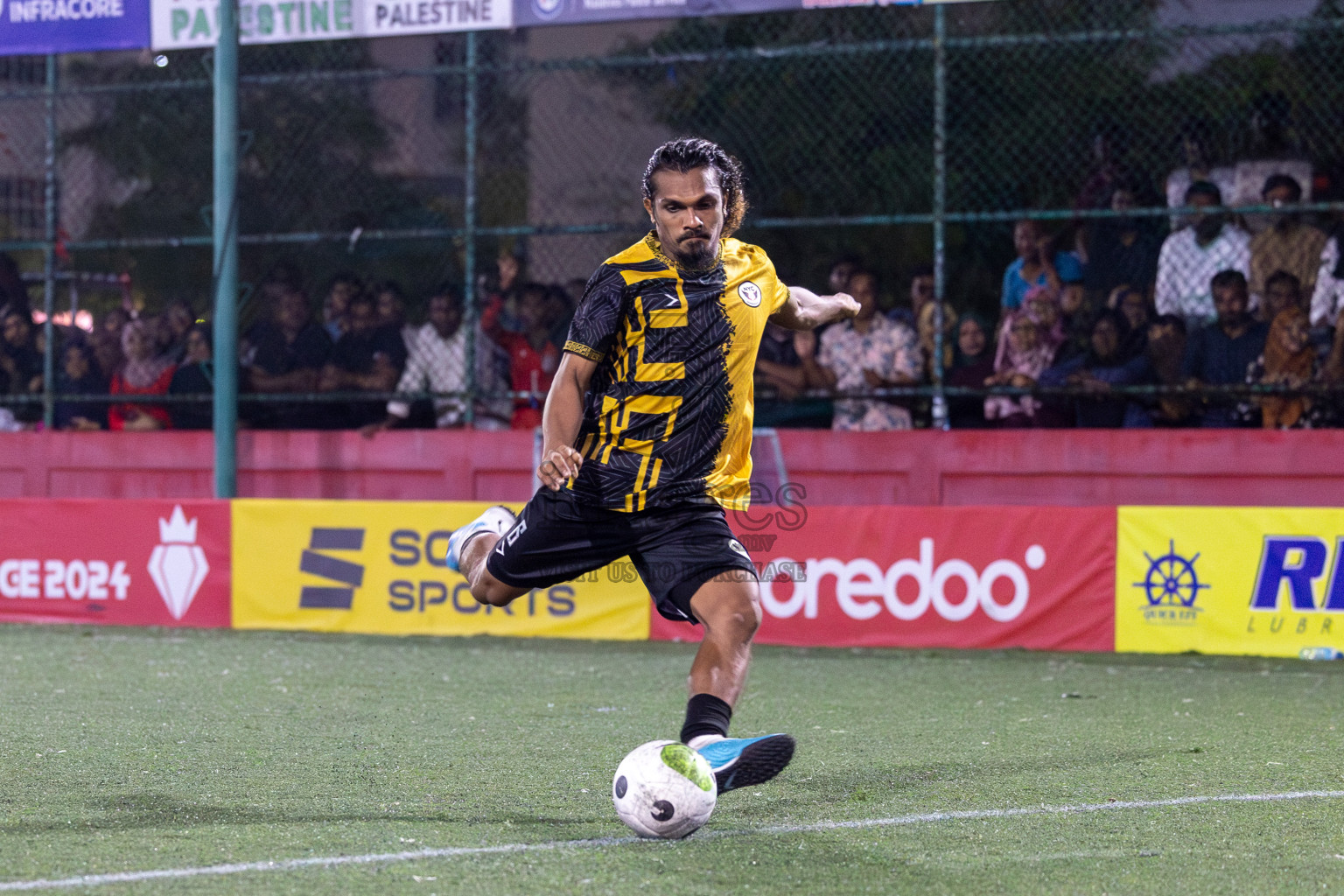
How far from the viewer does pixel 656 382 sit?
5.22m

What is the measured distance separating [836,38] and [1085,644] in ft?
16.1

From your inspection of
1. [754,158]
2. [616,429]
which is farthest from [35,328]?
[616,429]

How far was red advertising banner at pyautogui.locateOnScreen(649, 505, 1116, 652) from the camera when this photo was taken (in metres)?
10.7

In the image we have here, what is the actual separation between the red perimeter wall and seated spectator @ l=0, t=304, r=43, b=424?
0.59m

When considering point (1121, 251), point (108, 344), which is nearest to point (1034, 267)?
point (1121, 251)

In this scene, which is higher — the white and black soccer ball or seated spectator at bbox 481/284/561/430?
seated spectator at bbox 481/284/561/430

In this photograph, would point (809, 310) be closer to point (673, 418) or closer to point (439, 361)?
point (673, 418)

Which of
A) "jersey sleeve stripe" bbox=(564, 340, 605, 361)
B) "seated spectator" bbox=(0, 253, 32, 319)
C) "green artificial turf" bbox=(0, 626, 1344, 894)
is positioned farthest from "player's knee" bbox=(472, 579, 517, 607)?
"seated spectator" bbox=(0, 253, 32, 319)

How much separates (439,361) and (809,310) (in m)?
7.78

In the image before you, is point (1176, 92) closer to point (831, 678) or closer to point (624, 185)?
point (624, 185)

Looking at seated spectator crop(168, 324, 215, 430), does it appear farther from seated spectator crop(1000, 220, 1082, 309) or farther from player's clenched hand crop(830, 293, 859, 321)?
player's clenched hand crop(830, 293, 859, 321)

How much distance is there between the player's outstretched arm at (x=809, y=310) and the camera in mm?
5711

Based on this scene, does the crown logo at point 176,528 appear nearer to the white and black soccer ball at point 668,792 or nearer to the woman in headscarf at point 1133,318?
the woman in headscarf at point 1133,318

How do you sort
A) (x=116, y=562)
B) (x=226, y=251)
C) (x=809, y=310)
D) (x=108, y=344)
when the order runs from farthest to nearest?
(x=108, y=344) < (x=226, y=251) < (x=116, y=562) < (x=809, y=310)
